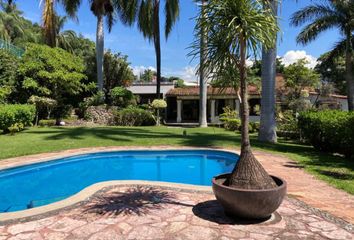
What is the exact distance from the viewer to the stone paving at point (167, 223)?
448 centimetres

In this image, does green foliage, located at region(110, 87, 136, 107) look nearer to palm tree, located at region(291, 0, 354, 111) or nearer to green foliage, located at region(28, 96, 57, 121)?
green foliage, located at region(28, 96, 57, 121)

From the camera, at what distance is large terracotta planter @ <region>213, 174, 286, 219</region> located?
472 centimetres

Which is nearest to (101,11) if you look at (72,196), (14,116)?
(14,116)

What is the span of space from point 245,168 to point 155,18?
71.7ft

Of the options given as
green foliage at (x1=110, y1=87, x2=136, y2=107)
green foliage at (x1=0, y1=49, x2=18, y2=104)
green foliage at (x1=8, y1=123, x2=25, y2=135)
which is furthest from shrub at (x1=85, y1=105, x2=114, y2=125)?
green foliage at (x1=8, y1=123, x2=25, y2=135)

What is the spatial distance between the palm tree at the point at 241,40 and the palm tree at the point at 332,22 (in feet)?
56.1

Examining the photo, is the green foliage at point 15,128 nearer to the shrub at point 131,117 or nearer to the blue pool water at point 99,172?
the blue pool water at point 99,172

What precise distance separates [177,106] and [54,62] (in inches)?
548

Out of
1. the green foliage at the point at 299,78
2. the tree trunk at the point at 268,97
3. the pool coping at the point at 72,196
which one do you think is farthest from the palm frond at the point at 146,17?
the pool coping at the point at 72,196

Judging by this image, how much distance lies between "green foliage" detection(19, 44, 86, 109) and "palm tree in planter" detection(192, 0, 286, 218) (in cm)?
1777

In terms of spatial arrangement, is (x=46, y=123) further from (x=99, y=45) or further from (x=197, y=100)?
(x=197, y=100)

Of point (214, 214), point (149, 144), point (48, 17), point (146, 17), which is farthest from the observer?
point (146, 17)

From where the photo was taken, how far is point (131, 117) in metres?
24.1

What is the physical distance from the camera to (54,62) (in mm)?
21391
